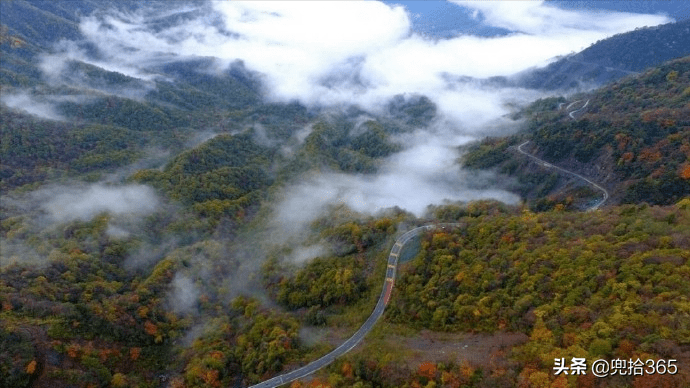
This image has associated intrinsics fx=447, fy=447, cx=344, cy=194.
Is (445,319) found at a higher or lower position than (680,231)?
lower

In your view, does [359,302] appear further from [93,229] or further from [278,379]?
[93,229]

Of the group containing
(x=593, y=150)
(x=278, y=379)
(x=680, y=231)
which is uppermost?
(x=593, y=150)

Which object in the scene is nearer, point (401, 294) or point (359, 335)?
point (359, 335)

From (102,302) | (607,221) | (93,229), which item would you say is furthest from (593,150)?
(93,229)

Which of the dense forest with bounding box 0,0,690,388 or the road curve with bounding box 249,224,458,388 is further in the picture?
the road curve with bounding box 249,224,458,388

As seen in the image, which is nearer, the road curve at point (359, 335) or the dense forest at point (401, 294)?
the dense forest at point (401, 294)

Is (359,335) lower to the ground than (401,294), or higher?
lower

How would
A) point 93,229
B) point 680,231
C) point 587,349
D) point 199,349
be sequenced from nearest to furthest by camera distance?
point 587,349
point 680,231
point 199,349
point 93,229

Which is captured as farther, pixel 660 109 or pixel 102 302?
pixel 660 109
